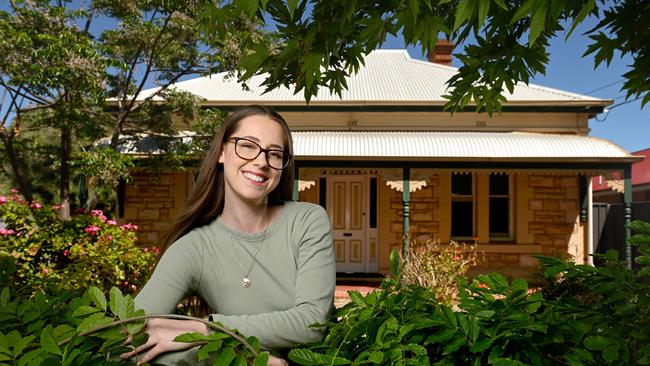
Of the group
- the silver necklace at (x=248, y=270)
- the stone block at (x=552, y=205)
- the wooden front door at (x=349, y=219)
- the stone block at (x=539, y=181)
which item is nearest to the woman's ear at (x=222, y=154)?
the silver necklace at (x=248, y=270)

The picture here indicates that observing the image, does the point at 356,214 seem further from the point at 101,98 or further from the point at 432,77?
the point at 101,98

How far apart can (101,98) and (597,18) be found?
8.27 m

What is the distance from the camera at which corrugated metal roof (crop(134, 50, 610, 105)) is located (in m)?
11.5

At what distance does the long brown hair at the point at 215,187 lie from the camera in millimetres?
1520

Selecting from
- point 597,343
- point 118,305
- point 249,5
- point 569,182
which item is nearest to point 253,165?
point 118,305

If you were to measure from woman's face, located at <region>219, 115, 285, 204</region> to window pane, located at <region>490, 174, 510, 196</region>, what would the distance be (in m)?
11.3

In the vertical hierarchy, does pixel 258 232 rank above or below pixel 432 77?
below

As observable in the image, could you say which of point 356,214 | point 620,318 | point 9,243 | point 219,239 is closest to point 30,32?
point 9,243

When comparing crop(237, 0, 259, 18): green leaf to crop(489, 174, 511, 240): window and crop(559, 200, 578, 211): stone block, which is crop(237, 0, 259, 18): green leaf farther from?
crop(559, 200, 578, 211): stone block

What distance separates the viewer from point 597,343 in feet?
3.72

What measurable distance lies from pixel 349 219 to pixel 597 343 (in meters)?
10.8

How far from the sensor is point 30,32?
8.14m

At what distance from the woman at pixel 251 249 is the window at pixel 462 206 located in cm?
1077

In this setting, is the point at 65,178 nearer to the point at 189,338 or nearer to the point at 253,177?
the point at 253,177
